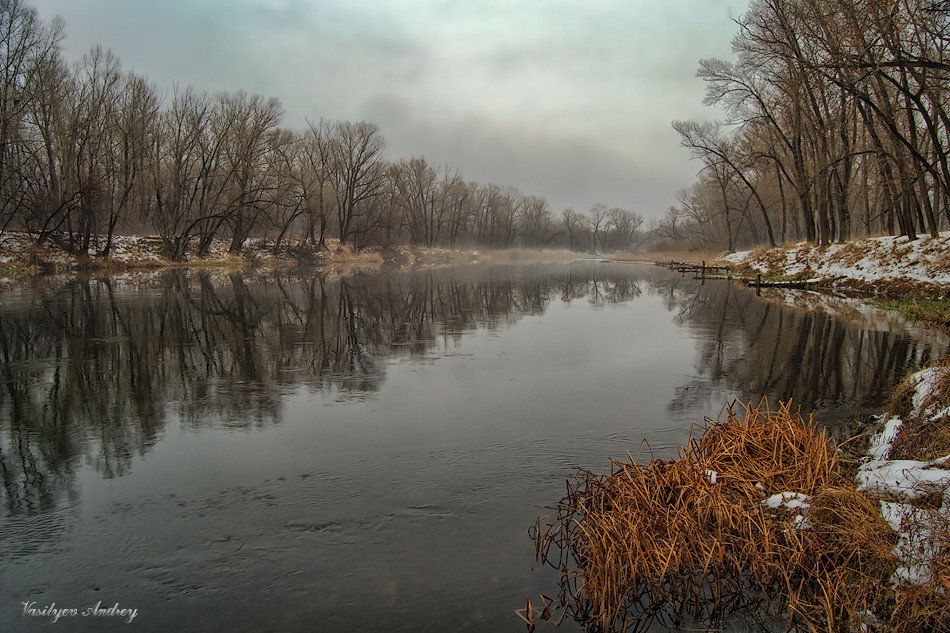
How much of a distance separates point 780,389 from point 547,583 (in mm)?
7162

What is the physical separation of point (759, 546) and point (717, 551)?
33 centimetres

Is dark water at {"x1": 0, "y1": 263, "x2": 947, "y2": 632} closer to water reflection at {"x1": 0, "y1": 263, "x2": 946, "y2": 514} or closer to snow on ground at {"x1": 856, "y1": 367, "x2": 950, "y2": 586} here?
water reflection at {"x1": 0, "y1": 263, "x2": 946, "y2": 514}

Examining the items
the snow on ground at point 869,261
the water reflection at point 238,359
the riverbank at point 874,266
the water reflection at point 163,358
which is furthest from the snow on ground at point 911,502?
the snow on ground at point 869,261

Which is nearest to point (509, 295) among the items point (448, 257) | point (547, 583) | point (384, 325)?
point (384, 325)

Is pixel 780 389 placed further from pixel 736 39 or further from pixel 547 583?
pixel 736 39

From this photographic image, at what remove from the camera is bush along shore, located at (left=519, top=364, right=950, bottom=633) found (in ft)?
12.8

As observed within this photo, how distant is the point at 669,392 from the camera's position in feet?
31.9

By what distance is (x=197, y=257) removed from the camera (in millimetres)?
52031

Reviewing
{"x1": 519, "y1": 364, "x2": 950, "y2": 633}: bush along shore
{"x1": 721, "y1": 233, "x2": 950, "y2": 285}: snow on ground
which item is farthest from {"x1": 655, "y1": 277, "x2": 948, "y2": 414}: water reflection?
{"x1": 519, "y1": 364, "x2": 950, "y2": 633}: bush along shore

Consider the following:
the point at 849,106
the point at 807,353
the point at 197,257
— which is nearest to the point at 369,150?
the point at 197,257

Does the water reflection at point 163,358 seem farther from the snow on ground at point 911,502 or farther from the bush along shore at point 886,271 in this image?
the bush along shore at point 886,271

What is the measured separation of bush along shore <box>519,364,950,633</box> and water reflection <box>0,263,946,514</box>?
3.92 metres

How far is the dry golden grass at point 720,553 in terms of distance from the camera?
13.0ft

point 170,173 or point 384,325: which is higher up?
point 170,173
